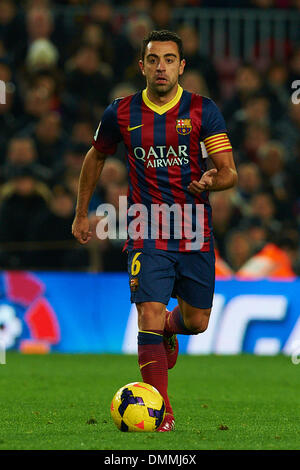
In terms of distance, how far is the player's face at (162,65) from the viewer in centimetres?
618

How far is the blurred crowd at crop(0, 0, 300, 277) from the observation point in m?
12.1

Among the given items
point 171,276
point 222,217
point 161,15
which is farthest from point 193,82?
point 171,276

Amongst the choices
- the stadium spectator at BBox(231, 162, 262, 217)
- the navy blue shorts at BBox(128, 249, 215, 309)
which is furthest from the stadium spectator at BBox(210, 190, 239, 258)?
the navy blue shorts at BBox(128, 249, 215, 309)

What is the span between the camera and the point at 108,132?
644cm

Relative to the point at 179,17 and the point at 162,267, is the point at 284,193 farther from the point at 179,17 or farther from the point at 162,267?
the point at 162,267

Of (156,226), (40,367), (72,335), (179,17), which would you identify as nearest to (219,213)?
(72,335)

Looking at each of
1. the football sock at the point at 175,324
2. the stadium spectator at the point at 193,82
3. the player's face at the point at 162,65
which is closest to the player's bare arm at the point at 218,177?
the player's face at the point at 162,65

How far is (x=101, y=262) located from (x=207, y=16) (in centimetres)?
543

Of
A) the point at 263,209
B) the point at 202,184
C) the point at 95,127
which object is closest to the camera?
the point at 202,184

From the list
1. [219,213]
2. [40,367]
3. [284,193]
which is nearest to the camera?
[40,367]

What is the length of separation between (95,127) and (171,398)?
6586 millimetres

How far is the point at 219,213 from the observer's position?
1240 cm

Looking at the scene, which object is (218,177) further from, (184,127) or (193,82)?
(193,82)
